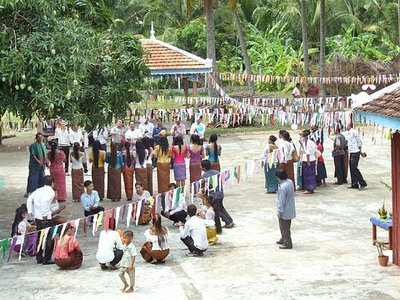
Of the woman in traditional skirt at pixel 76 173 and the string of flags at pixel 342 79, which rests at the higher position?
the string of flags at pixel 342 79

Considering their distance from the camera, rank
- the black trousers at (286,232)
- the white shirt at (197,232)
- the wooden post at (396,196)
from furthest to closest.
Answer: the black trousers at (286,232), the white shirt at (197,232), the wooden post at (396,196)

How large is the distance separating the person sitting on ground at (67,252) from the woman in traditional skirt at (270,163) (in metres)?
6.15

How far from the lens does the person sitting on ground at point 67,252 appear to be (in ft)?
43.4

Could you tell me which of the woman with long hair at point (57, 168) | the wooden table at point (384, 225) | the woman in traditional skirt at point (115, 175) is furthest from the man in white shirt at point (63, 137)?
the wooden table at point (384, 225)

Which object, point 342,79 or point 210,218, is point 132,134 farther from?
point 342,79

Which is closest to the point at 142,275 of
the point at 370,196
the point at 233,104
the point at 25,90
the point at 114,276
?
the point at 114,276

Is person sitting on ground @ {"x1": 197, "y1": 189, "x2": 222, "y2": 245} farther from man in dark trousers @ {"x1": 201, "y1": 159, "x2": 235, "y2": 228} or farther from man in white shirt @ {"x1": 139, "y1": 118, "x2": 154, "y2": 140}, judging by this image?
man in white shirt @ {"x1": 139, "y1": 118, "x2": 154, "y2": 140}

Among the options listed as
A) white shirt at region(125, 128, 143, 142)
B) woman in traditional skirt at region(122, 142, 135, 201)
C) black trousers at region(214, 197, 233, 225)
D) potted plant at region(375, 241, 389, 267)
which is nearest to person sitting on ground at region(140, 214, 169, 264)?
black trousers at region(214, 197, 233, 225)

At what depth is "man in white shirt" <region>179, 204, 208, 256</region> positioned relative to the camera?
13.9 m

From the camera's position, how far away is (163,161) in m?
19.1

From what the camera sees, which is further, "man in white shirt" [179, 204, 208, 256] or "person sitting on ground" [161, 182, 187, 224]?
"person sitting on ground" [161, 182, 187, 224]

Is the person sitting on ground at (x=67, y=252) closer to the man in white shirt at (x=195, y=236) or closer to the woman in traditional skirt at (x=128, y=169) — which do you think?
the man in white shirt at (x=195, y=236)

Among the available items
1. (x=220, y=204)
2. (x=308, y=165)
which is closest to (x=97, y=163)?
(x=220, y=204)

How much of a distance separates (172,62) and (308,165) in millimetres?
12580
